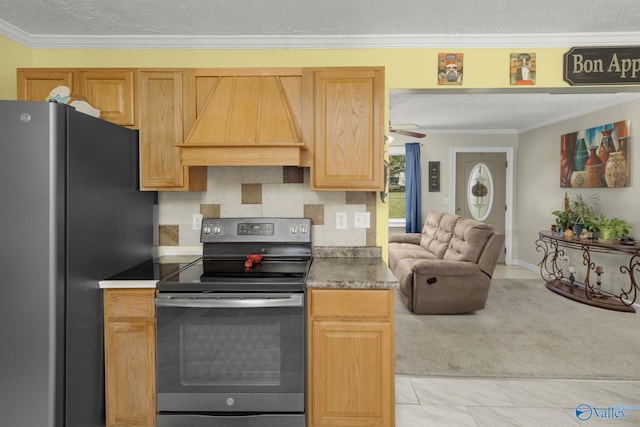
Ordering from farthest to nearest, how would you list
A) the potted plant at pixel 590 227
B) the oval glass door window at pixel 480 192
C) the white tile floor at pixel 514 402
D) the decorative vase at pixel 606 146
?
the oval glass door window at pixel 480 192, the decorative vase at pixel 606 146, the potted plant at pixel 590 227, the white tile floor at pixel 514 402

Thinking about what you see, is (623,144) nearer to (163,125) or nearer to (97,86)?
(163,125)

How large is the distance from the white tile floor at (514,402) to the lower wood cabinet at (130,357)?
143 centimetres

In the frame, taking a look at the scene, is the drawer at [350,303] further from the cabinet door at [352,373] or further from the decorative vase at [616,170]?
the decorative vase at [616,170]

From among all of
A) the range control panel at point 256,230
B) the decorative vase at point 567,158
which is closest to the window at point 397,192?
the decorative vase at point 567,158

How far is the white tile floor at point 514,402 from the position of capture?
2232 mm

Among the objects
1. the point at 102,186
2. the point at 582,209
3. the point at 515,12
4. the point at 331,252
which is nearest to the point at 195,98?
the point at 102,186

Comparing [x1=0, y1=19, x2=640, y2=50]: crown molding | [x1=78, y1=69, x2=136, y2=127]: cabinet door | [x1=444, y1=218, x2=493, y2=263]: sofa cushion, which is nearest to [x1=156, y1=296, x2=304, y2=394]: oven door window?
[x1=78, y1=69, x2=136, y2=127]: cabinet door

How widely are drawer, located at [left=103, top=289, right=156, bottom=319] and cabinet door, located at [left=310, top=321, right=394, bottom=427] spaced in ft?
2.85

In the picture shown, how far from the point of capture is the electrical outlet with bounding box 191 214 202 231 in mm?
2600

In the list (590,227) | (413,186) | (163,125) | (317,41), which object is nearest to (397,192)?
(413,186)

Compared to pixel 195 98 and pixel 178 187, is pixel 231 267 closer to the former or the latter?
pixel 178 187

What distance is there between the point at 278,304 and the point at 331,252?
0.79 meters

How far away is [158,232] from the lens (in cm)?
261

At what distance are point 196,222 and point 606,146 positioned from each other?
197 inches
